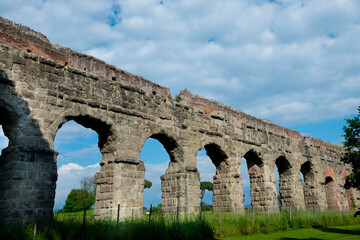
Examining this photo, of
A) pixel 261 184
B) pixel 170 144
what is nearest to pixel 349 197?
pixel 261 184

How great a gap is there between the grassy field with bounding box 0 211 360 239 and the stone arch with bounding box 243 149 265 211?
2052 mm

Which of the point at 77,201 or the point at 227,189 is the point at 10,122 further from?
the point at 77,201

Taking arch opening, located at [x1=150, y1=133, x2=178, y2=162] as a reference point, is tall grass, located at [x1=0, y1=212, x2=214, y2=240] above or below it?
below

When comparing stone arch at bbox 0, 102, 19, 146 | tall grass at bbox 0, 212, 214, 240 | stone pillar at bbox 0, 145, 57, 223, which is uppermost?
stone arch at bbox 0, 102, 19, 146

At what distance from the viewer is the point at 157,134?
11531 millimetres

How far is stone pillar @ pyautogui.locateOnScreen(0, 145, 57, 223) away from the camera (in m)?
7.64

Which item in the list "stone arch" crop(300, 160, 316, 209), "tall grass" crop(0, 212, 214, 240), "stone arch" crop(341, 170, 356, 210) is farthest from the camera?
"stone arch" crop(341, 170, 356, 210)

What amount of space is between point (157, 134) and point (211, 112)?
316cm

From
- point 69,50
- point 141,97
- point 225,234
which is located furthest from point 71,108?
point 225,234

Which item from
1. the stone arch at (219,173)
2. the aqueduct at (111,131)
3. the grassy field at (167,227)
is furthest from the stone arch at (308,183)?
the stone arch at (219,173)

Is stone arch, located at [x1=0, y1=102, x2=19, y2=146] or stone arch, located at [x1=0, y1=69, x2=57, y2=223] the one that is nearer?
stone arch, located at [x1=0, y1=69, x2=57, y2=223]

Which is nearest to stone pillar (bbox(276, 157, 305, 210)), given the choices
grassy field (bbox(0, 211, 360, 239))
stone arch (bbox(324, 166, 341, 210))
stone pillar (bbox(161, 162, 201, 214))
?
grassy field (bbox(0, 211, 360, 239))

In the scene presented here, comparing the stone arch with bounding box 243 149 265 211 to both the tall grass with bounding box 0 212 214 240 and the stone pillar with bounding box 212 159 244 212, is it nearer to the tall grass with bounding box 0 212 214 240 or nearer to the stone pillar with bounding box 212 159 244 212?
the stone pillar with bounding box 212 159 244 212

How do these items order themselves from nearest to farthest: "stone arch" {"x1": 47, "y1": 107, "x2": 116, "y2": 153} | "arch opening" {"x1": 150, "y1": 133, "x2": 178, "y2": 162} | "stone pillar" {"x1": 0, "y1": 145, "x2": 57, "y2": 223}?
"stone pillar" {"x1": 0, "y1": 145, "x2": 57, "y2": 223} → "stone arch" {"x1": 47, "y1": 107, "x2": 116, "y2": 153} → "arch opening" {"x1": 150, "y1": 133, "x2": 178, "y2": 162}
